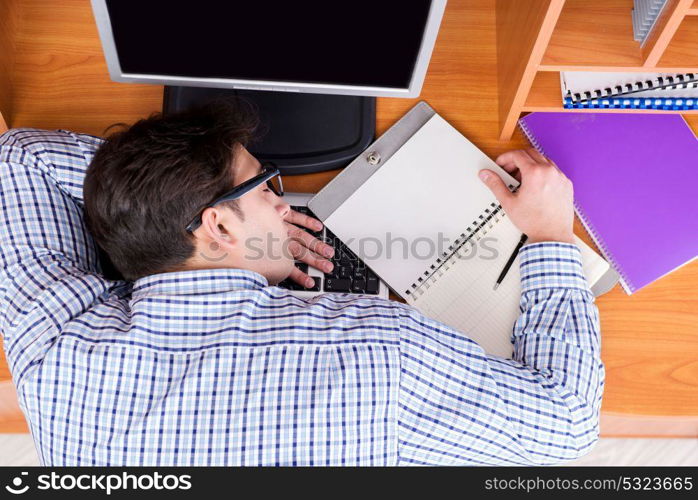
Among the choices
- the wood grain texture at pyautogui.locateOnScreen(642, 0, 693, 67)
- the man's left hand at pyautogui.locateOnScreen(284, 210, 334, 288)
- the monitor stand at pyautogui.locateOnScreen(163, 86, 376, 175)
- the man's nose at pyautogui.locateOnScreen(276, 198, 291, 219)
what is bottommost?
the man's left hand at pyautogui.locateOnScreen(284, 210, 334, 288)

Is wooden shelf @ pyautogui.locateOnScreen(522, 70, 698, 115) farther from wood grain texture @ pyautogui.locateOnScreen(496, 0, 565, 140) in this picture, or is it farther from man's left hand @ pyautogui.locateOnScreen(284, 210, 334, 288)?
man's left hand @ pyautogui.locateOnScreen(284, 210, 334, 288)

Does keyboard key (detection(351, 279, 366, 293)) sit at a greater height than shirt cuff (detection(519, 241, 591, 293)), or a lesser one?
lesser

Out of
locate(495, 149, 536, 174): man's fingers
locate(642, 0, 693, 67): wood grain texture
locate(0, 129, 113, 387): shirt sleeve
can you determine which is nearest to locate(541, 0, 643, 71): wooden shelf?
locate(642, 0, 693, 67): wood grain texture

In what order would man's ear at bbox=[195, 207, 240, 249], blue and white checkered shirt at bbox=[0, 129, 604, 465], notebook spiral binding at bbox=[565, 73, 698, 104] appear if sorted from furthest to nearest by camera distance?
notebook spiral binding at bbox=[565, 73, 698, 104] < man's ear at bbox=[195, 207, 240, 249] < blue and white checkered shirt at bbox=[0, 129, 604, 465]

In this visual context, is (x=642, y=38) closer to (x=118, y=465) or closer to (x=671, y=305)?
(x=671, y=305)

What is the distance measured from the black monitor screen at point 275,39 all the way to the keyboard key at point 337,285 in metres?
0.30

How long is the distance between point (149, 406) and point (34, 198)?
0.38m

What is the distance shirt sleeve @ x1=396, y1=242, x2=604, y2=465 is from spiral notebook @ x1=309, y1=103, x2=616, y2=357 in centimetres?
10

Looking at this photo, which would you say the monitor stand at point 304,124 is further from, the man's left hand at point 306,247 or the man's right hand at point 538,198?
the man's right hand at point 538,198

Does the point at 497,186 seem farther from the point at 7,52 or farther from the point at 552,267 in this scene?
the point at 7,52

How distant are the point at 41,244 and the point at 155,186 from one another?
0.65 ft

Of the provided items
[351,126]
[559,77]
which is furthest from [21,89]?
[559,77]

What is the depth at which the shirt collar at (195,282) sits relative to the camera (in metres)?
0.81

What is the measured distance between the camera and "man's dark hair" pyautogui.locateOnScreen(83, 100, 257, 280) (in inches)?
32.8
